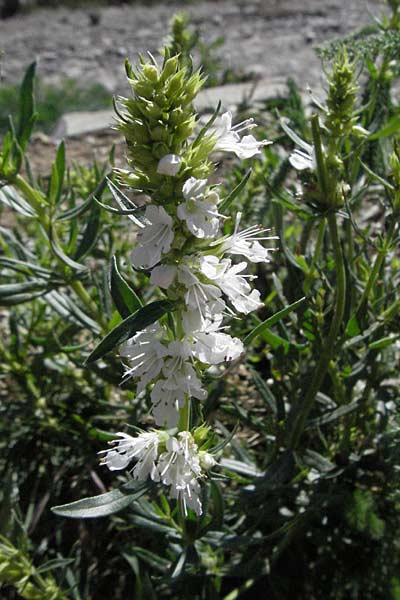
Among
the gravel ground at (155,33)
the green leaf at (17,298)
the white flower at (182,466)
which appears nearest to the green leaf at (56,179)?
the green leaf at (17,298)

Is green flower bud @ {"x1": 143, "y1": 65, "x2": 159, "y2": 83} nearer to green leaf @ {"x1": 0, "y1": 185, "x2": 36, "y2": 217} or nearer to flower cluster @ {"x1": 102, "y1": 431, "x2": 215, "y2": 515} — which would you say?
flower cluster @ {"x1": 102, "y1": 431, "x2": 215, "y2": 515}

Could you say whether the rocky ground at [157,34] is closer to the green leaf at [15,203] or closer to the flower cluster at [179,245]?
the green leaf at [15,203]

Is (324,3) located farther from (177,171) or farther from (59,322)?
(177,171)

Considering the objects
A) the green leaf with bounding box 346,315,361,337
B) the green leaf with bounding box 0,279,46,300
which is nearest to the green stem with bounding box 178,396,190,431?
the green leaf with bounding box 346,315,361,337

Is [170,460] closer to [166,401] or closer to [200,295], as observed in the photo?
[166,401]

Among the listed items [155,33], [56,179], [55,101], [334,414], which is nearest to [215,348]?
[334,414]

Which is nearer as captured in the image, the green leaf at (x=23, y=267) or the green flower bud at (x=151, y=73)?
the green flower bud at (x=151, y=73)
